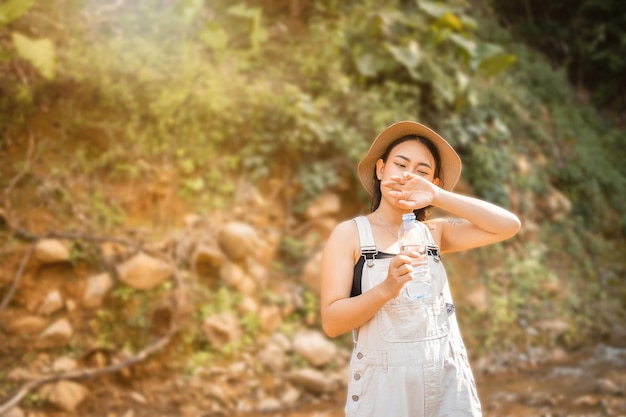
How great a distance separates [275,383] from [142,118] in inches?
130

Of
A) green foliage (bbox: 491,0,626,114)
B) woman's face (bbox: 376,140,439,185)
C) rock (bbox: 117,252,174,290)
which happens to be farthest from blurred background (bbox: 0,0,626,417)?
green foliage (bbox: 491,0,626,114)

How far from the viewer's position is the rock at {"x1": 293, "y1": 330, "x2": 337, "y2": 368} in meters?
5.78

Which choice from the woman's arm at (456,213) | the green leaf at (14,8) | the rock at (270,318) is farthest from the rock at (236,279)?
the woman's arm at (456,213)

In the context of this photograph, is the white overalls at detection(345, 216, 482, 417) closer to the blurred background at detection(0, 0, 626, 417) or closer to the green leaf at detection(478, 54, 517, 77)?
the blurred background at detection(0, 0, 626, 417)

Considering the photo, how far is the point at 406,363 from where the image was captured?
195 centimetres

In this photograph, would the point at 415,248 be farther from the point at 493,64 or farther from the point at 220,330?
the point at 493,64

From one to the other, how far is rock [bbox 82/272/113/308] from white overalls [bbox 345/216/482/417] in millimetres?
3943

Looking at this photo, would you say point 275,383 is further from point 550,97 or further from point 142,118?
point 550,97

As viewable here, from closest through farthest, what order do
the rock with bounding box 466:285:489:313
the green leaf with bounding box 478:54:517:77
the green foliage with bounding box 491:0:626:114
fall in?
the rock with bounding box 466:285:489:313 < the green leaf with bounding box 478:54:517:77 < the green foliage with bounding box 491:0:626:114

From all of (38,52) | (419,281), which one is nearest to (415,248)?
(419,281)

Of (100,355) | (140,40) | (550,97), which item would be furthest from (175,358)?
(550,97)

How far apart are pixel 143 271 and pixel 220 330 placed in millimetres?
967

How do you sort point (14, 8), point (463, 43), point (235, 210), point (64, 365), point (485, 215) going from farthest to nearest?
point (463, 43), point (235, 210), point (14, 8), point (64, 365), point (485, 215)

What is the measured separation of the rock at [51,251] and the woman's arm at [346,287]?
3.99m
